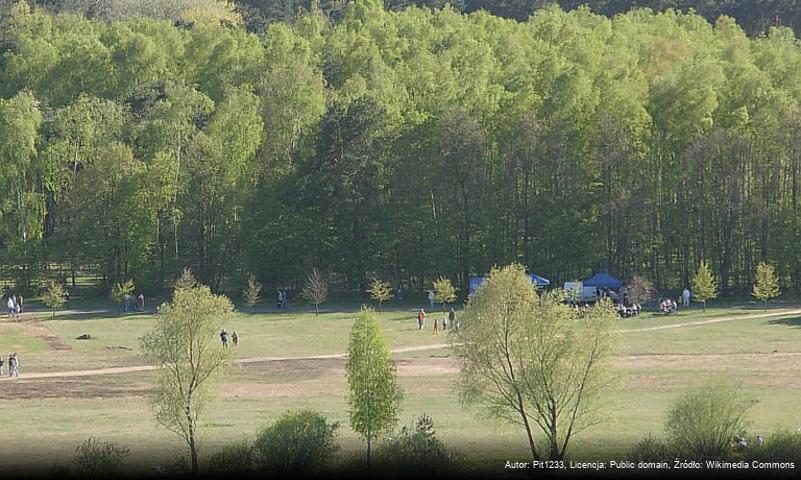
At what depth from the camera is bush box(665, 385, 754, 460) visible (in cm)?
3406

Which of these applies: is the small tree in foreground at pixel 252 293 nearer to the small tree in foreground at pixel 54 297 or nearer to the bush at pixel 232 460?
the small tree in foreground at pixel 54 297

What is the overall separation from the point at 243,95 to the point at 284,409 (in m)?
55.0

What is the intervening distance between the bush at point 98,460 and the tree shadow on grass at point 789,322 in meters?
39.0

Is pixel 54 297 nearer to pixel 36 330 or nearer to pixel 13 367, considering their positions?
pixel 36 330

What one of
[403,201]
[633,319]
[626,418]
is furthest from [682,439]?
[403,201]

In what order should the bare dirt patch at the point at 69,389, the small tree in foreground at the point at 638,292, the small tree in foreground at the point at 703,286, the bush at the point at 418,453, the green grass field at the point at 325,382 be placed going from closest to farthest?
the bush at the point at 418,453 < the green grass field at the point at 325,382 < the bare dirt patch at the point at 69,389 < the small tree in foreground at the point at 638,292 < the small tree in foreground at the point at 703,286

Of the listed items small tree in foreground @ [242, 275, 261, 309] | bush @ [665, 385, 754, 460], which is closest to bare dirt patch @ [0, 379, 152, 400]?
bush @ [665, 385, 754, 460]

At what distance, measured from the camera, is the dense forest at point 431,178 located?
3351 inches

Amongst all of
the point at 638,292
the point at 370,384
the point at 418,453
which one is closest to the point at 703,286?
the point at 638,292

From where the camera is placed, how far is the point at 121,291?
8019cm

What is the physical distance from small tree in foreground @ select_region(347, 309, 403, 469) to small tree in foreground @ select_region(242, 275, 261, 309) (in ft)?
141

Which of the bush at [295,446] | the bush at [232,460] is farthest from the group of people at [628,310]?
the bush at [232,460]

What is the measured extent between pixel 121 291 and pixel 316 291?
39.5 ft

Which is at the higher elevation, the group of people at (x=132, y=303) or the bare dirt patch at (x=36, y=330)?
the group of people at (x=132, y=303)
